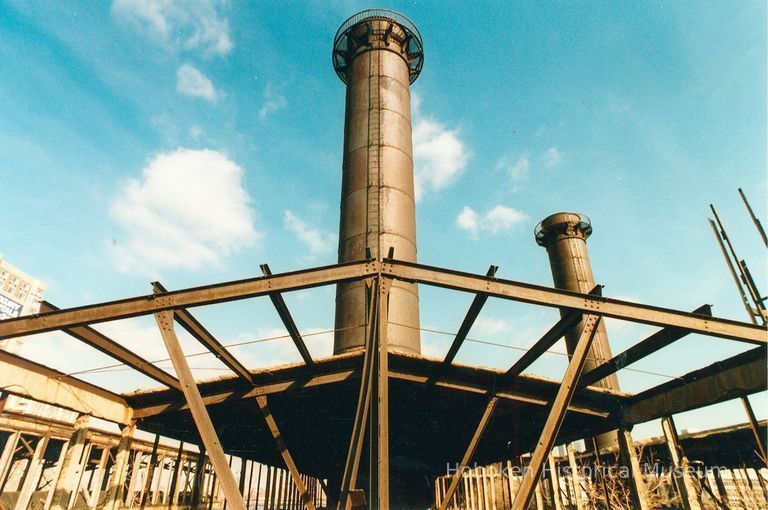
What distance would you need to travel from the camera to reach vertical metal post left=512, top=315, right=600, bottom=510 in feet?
17.6

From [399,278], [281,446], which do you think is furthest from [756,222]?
[281,446]

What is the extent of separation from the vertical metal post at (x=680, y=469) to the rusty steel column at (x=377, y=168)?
18.7ft

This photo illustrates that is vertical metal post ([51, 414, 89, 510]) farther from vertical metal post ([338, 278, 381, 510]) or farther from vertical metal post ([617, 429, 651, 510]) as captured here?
vertical metal post ([617, 429, 651, 510])

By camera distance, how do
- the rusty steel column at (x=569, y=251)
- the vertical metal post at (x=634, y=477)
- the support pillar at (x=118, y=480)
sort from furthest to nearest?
the rusty steel column at (x=569, y=251), the support pillar at (x=118, y=480), the vertical metal post at (x=634, y=477)

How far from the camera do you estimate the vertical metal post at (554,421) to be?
538cm

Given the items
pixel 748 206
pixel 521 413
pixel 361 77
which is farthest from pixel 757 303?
pixel 361 77

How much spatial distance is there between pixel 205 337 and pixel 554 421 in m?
5.49

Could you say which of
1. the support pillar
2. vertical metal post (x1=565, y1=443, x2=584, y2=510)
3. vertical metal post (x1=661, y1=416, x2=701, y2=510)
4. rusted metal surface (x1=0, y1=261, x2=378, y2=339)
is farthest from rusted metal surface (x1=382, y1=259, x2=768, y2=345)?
the support pillar

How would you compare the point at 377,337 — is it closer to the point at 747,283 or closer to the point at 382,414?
the point at 382,414

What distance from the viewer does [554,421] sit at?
570 cm

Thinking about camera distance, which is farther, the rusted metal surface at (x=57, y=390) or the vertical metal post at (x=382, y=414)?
the rusted metal surface at (x=57, y=390)

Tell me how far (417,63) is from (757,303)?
15.1m

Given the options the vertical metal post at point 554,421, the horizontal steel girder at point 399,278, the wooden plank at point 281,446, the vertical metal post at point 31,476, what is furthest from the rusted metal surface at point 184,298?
the vertical metal post at point 31,476

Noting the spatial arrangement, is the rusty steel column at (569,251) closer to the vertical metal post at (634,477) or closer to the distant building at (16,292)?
the vertical metal post at (634,477)
